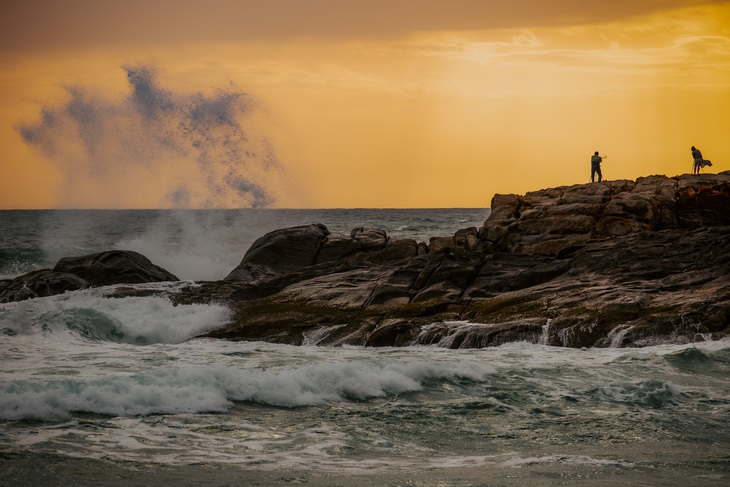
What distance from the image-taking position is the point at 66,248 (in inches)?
2349

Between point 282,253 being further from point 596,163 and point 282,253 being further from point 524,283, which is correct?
point 596,163

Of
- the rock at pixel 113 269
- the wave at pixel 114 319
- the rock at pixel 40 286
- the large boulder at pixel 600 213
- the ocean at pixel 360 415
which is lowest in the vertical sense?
the ocean at pixel 360 415

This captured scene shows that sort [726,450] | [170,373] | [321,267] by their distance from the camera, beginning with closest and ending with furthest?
[726,450]
[170,373]
[321,267]

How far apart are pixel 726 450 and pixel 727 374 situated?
5072 mm

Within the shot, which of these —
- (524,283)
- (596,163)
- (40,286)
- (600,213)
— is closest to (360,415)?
(524,283)

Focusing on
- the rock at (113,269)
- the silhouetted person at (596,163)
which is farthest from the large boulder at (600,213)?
the rock at (113,269)

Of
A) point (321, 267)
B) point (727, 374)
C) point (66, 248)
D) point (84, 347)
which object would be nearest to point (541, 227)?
point (321, 267)

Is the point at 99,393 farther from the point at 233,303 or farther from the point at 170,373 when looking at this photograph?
the point at 233,303

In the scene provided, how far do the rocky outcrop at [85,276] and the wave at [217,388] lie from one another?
13241 millimetres

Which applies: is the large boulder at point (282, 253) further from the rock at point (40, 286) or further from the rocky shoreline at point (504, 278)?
the rock at point (40, 286)

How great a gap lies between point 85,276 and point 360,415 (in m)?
16.9

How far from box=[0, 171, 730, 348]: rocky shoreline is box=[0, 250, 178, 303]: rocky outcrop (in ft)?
0.17

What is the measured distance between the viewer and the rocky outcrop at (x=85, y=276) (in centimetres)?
2811

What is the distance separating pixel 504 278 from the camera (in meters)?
24.3
